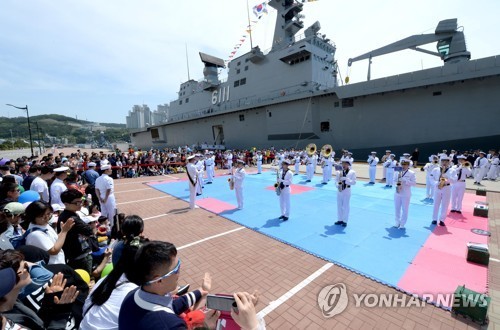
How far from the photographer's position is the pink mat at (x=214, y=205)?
9.57 m

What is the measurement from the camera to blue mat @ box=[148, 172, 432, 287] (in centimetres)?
519

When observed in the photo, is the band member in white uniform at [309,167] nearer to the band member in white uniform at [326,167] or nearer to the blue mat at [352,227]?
the band member in white uniform at [326,167]

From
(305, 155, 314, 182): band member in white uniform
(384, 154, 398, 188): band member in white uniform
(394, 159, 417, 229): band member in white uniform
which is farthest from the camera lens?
(305, 155, 314, 182): band member in white uniform

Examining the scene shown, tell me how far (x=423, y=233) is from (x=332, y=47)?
26.8 meters

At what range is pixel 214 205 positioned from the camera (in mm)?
10227

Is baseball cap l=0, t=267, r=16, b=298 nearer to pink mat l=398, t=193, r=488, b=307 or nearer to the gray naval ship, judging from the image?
pink mat l=398, t=193, r=488, b=307

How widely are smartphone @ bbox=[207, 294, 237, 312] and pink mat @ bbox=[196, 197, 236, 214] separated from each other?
25.1 feet

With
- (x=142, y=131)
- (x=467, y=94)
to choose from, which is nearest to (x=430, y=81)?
(x=467, y=94)

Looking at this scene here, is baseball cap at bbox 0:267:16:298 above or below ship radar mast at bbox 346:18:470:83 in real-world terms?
below

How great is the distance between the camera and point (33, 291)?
2.16 m

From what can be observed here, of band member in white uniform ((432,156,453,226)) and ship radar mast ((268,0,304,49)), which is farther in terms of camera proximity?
ship radar mast ((268,0,304,49))

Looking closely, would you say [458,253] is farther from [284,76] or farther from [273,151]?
[284,76]

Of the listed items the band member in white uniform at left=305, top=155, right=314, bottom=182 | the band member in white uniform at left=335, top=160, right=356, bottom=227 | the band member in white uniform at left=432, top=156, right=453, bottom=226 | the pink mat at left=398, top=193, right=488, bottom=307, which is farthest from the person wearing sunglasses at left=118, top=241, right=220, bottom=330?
the band member in white uniform at left=305, top=155, right=314, bottom=182

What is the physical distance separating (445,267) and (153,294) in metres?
5.90
